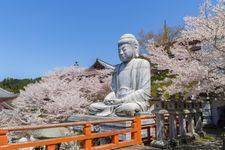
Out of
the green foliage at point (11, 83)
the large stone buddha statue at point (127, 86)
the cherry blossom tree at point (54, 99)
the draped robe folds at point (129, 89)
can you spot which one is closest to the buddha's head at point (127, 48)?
the large stone buddha statue at point (127, 86)

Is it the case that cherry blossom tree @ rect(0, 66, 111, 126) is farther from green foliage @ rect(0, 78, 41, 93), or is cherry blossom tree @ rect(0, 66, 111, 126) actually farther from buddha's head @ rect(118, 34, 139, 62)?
green foliage @ rect(0, 78, 41, 93)

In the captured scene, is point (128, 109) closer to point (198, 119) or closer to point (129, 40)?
point (198, 119)

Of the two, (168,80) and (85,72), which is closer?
(168,80)

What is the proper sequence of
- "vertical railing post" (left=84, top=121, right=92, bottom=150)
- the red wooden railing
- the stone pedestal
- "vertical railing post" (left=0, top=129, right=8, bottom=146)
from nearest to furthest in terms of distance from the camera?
"vertical railing post" (left=0, top=129, right=8, bottom=146) → the red wooden railing → "vertical railing post" (left=84, top=121, right=92, bottom=150) → the stone pedestal

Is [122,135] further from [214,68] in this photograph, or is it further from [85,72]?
[85,72]

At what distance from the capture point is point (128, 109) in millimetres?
9039

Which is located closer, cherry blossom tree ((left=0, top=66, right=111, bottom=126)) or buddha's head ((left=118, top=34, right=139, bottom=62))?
buddha's head ((left=118, top=34, right=139, bottom=62))

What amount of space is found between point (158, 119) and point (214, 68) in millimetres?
1821

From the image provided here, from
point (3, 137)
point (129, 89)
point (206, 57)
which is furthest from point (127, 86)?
point (3, 137)

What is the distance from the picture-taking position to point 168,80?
12156mm

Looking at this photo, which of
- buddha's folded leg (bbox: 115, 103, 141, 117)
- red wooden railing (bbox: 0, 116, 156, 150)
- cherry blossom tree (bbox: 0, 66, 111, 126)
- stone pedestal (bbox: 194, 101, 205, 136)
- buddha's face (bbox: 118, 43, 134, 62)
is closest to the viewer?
red wooden railing (bbox: 0, 116, 156, 150)

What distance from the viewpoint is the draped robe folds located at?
9433mm

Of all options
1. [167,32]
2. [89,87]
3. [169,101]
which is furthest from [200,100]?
[167,32]

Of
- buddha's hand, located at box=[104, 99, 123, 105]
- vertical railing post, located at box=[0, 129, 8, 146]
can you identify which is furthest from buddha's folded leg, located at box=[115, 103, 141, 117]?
vertical railing post, located at box=[0, 129, 8, 146]
